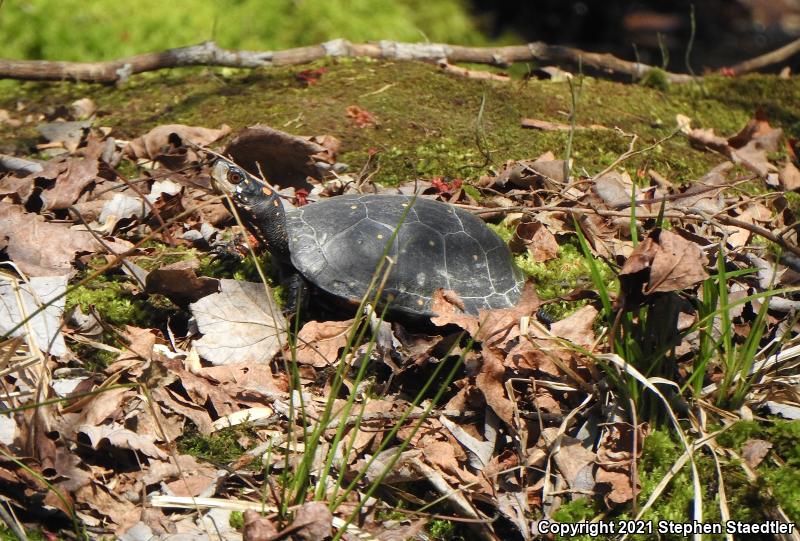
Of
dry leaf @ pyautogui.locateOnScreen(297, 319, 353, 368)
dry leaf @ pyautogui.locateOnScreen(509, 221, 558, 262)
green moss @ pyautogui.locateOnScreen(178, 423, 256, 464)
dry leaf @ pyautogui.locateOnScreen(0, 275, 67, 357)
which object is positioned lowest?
green moss @ pyautogui.locateOnScreen(178, 423, 256, 464)

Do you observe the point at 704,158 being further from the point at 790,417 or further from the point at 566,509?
the point at 566,509

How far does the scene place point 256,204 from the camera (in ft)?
11.4

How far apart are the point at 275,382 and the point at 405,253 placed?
0.85 metres

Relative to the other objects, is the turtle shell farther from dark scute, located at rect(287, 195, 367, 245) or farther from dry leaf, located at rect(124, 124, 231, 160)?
dry leaf, located at rect(124, 124, 231, 160)

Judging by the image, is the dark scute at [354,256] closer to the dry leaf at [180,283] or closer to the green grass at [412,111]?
the dry leaf at [180,283]

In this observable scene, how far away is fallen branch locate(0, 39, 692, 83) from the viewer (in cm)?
559

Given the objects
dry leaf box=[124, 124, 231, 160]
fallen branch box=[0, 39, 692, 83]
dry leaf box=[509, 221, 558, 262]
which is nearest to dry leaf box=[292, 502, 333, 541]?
dry leaf box=[509, 221, 558, 262]

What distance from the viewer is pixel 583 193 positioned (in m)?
4.35

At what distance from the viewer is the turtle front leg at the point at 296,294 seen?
11.4 ft

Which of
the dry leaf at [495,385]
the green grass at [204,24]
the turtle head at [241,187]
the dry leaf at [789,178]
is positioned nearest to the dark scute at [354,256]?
the turtle head at [241,187]

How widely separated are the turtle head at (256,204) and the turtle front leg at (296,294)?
0.14 metres

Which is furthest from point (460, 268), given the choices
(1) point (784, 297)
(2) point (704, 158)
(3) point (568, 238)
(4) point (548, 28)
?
(4) point (548, 28)

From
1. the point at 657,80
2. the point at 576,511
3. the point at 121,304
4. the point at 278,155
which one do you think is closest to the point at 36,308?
the point at 121,304

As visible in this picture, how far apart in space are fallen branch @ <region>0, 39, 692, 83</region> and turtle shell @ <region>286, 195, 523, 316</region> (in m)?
2.15
